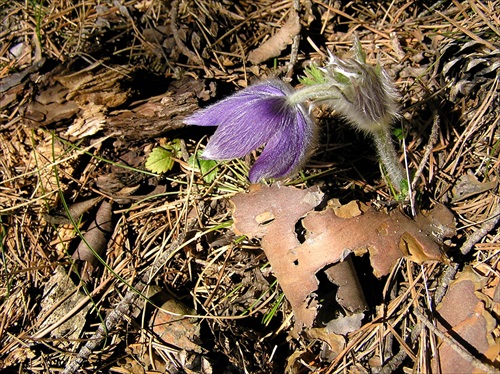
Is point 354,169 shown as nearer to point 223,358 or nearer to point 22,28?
point 223,358

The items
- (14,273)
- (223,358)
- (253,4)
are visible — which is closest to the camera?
(223,358)

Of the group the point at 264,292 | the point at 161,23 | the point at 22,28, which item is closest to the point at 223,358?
the point at 264,292

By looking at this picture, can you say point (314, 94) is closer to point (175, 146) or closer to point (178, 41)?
point (175, 146)

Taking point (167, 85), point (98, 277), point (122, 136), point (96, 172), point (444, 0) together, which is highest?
point (444, 0)

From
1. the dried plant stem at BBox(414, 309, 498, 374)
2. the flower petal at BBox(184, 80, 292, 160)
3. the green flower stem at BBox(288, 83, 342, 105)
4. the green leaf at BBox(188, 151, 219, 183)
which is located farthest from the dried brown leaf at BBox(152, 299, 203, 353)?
the green flower stem at BBox(288, 83, 342, 105)

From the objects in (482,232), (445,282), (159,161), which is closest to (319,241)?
(445,282)

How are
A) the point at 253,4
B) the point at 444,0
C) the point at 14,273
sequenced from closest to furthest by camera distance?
the point at 14,273 → the point at 444,0 → the point at 253,4

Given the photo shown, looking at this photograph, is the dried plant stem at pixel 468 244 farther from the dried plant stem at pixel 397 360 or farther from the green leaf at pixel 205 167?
the green leaf at pixel 205 167
